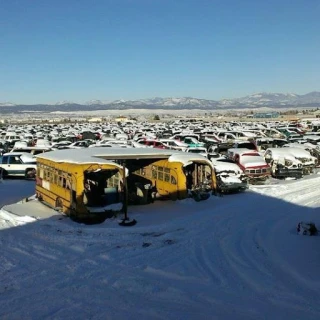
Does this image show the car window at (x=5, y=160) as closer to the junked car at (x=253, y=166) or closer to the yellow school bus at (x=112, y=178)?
the yellow school bus at (x=112, y=178)

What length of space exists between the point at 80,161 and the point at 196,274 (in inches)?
232

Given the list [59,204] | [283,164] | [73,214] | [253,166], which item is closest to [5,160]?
[59,204]

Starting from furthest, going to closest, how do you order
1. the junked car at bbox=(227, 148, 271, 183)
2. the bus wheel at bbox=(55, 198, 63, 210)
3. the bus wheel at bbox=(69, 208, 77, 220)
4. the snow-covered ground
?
the junked car at bbox=(227, 148, 271, 183) < the bus wheel at bbox=(55, 198, 63, 210) < the bus wheel at bbox=(69, 208, 77, 220) < the snow-covered ground

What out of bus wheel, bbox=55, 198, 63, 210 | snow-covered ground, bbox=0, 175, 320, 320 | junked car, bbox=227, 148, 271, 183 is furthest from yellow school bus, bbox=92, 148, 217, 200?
junked car, bbox=227, 148, 271, 183

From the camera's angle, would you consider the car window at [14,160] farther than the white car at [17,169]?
Yes

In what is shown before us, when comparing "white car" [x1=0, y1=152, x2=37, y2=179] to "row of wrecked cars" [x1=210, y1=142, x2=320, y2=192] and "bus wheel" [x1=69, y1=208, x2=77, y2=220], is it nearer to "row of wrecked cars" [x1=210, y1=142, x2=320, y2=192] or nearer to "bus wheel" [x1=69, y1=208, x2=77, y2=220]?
"row of wrecked cars" [x1=210, y1=142, x2=320, y2=192]

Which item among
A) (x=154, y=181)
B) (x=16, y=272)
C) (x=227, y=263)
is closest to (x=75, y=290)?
(x=16, y=272)

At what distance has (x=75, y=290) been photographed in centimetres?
809

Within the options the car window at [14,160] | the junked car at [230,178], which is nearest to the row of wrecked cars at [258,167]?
the junked car at [230,178]

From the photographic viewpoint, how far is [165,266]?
30.6 feet

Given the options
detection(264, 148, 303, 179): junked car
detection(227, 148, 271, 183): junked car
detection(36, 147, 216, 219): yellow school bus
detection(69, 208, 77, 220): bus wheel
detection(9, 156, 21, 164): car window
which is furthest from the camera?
detection(9, 156, 21, 164): car window

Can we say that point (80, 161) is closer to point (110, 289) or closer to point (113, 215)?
point (113, 215)

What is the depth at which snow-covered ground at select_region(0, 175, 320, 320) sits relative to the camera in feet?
24.1

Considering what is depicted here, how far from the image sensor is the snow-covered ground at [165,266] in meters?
7.36
